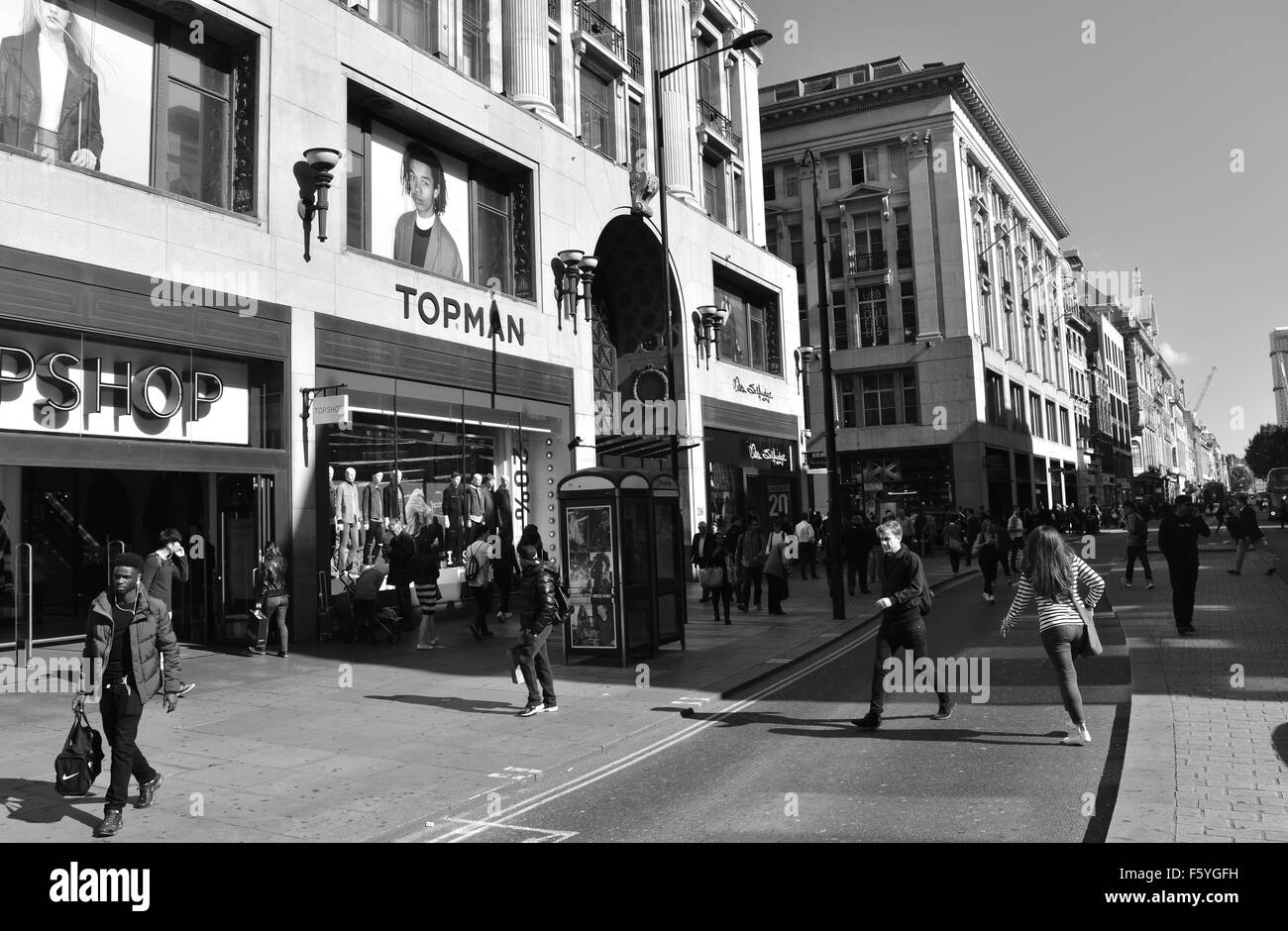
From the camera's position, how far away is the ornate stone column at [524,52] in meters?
21.3

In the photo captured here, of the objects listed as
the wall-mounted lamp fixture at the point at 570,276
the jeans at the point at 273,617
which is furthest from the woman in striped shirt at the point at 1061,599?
the wall-mounted lamp fixture at the point at 570,276

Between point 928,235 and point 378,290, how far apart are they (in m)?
39.0

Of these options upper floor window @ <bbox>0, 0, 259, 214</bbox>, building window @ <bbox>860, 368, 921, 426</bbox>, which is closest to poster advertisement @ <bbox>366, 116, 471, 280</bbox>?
upper floor window @ <bbox>0, 0, 259, 214</bbox>

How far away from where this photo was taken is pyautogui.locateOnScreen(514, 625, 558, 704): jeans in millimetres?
9523

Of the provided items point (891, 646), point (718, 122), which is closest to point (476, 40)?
point (718, 122)

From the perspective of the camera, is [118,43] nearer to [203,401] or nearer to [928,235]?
[203,401]

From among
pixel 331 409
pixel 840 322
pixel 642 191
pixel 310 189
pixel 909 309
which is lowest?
pixel 331 409

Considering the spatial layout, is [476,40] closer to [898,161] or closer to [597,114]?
[597,114]

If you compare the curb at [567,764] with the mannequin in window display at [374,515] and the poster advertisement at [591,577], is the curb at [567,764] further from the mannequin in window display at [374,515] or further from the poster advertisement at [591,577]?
the mannequin in window display at [374,515]

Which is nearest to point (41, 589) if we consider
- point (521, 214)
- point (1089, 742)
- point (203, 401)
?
point (203, 401)

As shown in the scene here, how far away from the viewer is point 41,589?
14422mm

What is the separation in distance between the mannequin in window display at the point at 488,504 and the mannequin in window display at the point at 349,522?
143 inches

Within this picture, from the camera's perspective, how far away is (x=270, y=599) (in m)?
13.3

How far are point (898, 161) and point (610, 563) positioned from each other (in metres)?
43.9
